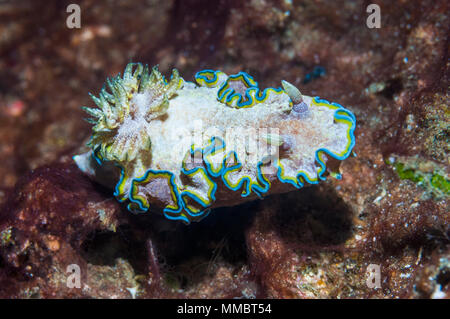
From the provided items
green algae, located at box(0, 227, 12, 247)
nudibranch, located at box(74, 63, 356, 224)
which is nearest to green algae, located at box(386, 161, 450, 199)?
nudibranch, located at box(74, 63, 356, 224)

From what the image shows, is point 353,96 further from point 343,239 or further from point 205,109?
point 205,109

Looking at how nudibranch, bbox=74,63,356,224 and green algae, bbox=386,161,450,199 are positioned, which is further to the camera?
green algae, bbox=386,161,450,199

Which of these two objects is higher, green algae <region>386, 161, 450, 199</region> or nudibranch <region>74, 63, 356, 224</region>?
nudibranch <region>74, 63, 356, 224</region>

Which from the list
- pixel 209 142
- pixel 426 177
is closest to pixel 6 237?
pixel 209 142

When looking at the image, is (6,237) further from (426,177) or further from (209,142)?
(426,177)

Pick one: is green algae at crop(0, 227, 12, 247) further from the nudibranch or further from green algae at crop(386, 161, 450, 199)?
green algae at crop(386, 161, 450, 199)

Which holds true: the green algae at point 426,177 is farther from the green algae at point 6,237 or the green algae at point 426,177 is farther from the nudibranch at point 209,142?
the green algae at point 6,237

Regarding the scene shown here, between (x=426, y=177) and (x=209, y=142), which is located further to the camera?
(x=426, y=177)

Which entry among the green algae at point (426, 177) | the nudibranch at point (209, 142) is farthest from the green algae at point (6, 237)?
the green algae at point (426, 177)

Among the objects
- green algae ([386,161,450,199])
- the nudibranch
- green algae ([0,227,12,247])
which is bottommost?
green algae ([0,227,12,247])

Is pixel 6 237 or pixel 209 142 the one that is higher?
Answer: pixel 209 142
